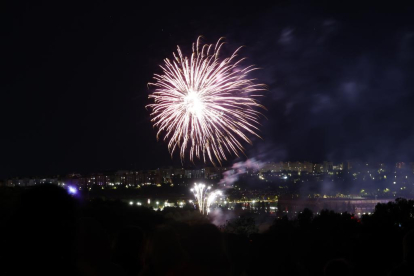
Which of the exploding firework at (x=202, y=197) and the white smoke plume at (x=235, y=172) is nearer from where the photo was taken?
the exploding firework at (x=202, y=197)

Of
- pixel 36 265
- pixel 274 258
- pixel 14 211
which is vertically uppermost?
pixel 14 211

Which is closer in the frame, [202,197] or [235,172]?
[202,197]

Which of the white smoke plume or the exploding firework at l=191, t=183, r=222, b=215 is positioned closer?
the exploding firework at l=191, t=183, r=222, b=215

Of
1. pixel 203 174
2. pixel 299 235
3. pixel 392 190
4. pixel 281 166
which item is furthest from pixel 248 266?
pixel 281 166

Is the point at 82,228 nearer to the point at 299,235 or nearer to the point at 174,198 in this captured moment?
the point at 299,235

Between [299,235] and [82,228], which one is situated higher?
[82,228]

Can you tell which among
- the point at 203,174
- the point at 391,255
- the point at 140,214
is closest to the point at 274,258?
the point at 391,255

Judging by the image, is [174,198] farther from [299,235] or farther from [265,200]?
[299,235]

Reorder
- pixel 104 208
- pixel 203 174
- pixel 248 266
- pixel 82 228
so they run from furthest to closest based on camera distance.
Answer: pixel 203 174, pixel 104 208, pixel 248 266, pixel 82 228

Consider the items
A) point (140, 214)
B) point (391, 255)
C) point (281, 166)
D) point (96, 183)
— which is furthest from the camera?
point (281, 166)

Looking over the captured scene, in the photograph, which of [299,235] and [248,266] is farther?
[299,235]
